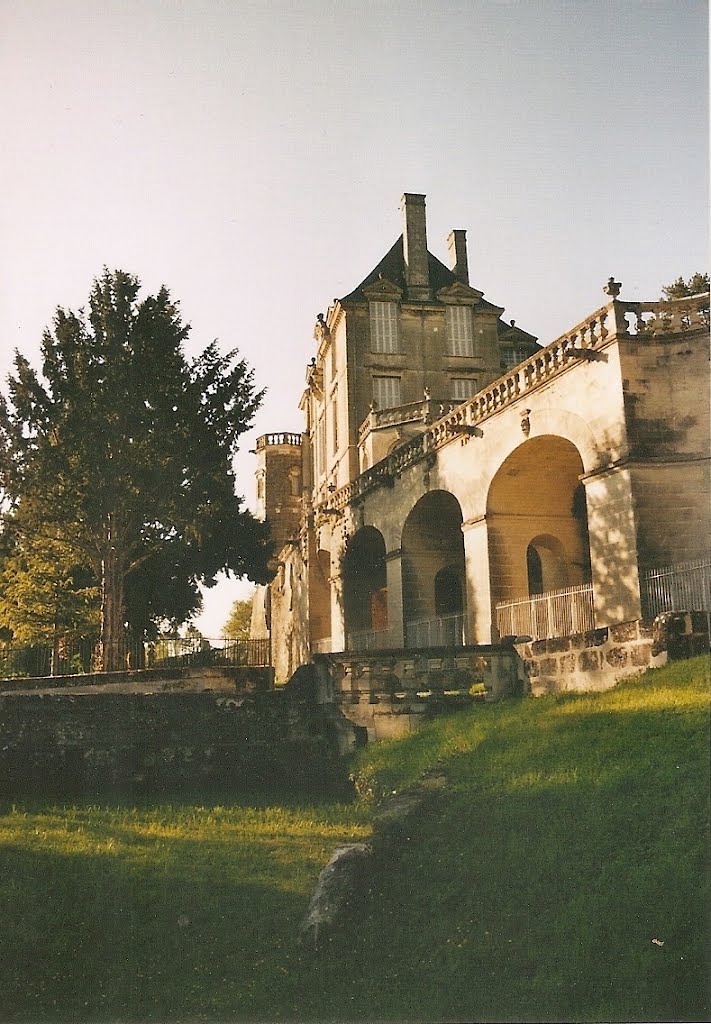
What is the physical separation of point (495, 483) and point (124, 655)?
9.17 m

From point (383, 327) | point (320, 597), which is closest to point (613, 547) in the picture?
point (320, 597)

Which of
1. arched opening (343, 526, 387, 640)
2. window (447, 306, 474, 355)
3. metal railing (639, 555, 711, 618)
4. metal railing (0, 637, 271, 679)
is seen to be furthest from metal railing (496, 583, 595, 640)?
window (447, 306, 474, 355)

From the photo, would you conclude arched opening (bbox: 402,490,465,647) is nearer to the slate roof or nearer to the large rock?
the large rock

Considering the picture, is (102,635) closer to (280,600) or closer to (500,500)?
(500,500)

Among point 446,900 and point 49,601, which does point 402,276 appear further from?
point 446,900

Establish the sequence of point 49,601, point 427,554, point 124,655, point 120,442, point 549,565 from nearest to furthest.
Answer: point 120,442 → point 549,565 → point 124,655 → point 49,601 → point 427,554

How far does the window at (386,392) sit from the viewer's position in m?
34.3

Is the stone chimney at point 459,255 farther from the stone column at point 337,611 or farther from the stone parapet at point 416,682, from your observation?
the stone parapet at point 416,682

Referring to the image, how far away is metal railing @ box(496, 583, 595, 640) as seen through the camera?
50.2 ft

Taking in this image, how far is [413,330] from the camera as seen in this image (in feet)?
113

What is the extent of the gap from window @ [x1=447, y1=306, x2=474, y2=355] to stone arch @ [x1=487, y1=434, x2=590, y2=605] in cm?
1693

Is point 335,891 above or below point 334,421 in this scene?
below

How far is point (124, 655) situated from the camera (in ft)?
66.1

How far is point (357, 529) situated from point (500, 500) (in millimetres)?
7166
